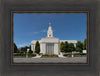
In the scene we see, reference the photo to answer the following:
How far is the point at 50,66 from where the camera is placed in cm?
270

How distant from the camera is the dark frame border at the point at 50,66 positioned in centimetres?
265

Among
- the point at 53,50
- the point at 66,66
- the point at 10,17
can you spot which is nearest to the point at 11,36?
the point at 10,17

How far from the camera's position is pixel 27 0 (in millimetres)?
2697

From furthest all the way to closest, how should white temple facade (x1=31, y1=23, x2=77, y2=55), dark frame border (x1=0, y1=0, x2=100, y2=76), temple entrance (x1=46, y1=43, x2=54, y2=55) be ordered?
temple entrance (x1=46, y1=43, x2=54, y2=55), white temple facade (x1=31, y1=23, x2=77, y2=55), dark frame border (x1=0, y1=0, x2=100, y2=76)

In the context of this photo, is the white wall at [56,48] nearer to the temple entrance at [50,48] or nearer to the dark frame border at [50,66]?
the temple entrance at [50,48]

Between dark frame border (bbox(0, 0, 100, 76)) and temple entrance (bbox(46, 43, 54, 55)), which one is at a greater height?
dark frame border (bbox(0, 0, 100, 76))

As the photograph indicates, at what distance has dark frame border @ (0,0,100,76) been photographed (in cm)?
265

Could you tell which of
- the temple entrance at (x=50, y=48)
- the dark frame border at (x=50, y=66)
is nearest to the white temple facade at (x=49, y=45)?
the temple entrance at (x=50, y=48)

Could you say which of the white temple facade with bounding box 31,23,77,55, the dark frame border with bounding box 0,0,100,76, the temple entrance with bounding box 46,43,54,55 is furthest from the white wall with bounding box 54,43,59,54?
the dark frame border with bounding box 0,0,100,76

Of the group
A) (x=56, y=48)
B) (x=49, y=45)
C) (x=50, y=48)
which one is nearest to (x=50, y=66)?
(x=56, y=48)

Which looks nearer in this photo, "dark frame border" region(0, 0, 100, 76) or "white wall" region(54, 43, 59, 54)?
"dark frame border" region(0, 0, 100, 76)

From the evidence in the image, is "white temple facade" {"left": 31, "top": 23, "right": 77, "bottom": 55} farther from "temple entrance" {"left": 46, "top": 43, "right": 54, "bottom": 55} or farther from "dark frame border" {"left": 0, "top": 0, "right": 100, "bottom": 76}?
"dark frame border" {"left": 0, "top": 0, "right": 100, "bottom": 76}

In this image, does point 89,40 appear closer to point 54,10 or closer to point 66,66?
point 66,66

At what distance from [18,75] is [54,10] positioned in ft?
6.20
